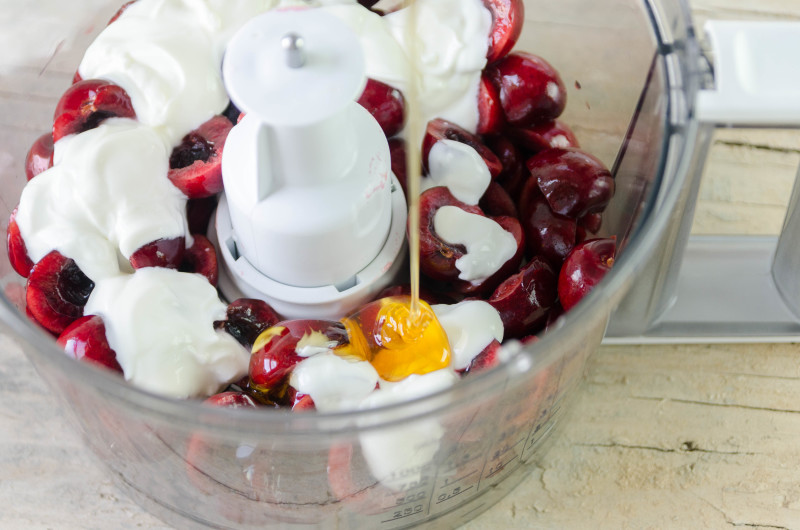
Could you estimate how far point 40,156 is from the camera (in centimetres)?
74

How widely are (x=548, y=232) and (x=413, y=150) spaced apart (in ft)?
0.45

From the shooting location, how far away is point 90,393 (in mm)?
563

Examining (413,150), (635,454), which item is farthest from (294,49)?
(635,454)

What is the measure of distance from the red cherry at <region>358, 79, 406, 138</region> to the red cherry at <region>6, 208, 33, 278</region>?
0.28 meters

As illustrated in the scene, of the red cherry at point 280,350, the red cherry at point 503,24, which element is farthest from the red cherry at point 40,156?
the red cherry at point 503,24

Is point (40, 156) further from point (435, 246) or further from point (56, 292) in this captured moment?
point (435, 246)

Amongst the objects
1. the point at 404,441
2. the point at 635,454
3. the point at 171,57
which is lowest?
the point at 635,454

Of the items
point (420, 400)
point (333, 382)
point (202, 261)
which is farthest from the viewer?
point (202, 261)

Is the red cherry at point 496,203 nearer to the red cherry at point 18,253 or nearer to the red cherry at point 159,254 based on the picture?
the red cherry at point 159,254

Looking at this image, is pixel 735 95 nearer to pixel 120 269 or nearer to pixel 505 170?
pixel 505 170

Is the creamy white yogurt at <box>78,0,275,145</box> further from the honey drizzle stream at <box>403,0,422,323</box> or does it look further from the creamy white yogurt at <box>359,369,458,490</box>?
the creamy white yogurt at <box>359,369,458,490</box>

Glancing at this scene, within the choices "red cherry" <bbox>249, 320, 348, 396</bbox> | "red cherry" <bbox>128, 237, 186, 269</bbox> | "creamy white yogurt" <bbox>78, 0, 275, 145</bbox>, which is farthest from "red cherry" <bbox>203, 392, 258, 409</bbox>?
"creamy white yogurt" <bbox>78, 0, 275, 145</bbox>

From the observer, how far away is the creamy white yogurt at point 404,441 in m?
0.57

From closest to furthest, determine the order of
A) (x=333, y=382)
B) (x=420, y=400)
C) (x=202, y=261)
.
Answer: (x=420, y=400) → (x=333, y=382) → (x=202, y=261)
